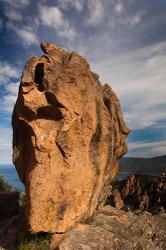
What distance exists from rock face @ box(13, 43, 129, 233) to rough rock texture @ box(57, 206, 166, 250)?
3.43ft

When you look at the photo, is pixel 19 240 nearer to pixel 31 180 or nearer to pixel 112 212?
pixel 31 180

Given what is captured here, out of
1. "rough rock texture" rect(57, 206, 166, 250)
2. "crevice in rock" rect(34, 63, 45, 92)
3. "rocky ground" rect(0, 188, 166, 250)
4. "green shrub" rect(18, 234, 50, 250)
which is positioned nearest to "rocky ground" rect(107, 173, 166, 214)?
"rough rock texture" rect(57, 206, 166, 250)

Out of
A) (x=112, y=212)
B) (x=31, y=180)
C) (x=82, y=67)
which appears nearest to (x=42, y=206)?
(x=31, y=180)

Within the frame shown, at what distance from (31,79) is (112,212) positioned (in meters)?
12.3

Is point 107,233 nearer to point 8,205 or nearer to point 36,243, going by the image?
point 36,243

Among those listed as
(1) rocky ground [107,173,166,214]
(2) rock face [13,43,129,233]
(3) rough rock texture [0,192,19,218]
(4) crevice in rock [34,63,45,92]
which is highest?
(4) crevice in rock [34,63,45,92]

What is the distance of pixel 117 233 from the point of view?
76.9 ft

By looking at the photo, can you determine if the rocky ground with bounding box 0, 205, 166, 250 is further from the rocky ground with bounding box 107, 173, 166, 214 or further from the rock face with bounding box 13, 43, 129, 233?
the rocky ground with bounding box 107, 173, 166, 214

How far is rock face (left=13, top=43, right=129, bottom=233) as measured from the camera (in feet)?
73.1

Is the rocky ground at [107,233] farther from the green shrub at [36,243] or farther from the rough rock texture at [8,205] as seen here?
the rough rock texture at [8,205]

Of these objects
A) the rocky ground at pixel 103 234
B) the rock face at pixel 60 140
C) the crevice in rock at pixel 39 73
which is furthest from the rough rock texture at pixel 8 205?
the crevice in rock at pixel 39 73

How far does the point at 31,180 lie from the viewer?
22297mm

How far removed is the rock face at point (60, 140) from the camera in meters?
22.3

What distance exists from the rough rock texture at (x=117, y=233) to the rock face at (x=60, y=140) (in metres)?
1.04
